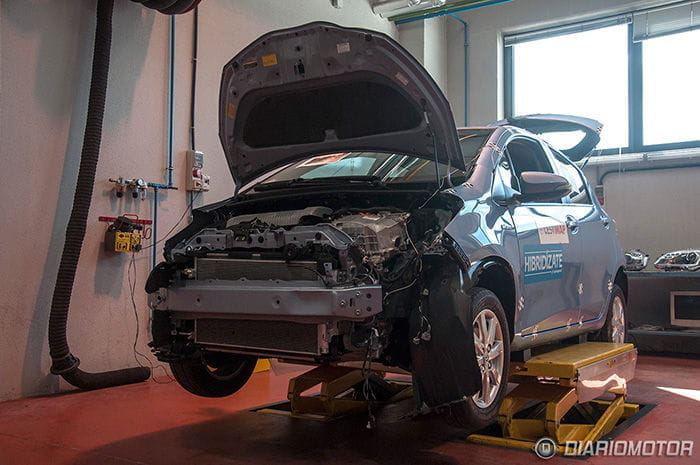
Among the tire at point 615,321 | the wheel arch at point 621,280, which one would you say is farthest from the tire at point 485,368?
the wheel arch at point 621,280

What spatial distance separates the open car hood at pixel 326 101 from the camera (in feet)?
10.1

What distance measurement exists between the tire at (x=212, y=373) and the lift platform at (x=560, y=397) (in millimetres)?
1276

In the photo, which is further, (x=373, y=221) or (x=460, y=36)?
(x=460, y=36)

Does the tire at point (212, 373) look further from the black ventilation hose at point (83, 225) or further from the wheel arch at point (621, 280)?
the wheel arch at point (621, 280)

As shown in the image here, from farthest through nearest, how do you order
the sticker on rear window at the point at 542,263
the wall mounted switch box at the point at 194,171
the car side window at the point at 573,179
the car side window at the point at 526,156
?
the wall mounted switch box at the point at 194,171
the car side window at the point at 573,179
the car side window at the point at 526,156
the sticker on rear window at the point at 542,263

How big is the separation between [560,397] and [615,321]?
1.72 metres

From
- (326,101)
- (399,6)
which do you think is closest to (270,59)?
(326,101)

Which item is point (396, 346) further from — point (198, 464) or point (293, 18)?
point (293, 18)

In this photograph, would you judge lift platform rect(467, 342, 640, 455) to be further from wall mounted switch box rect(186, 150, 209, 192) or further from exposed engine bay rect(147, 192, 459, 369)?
wall mounted switch box rect(186, 150, 209, 192)

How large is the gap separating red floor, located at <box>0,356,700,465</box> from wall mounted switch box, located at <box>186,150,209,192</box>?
183cm

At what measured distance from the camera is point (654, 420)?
409 cm

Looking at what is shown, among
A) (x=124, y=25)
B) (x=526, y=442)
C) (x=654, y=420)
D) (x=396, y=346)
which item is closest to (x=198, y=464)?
(x=396, y=346)

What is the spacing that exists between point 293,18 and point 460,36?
335 centimetres

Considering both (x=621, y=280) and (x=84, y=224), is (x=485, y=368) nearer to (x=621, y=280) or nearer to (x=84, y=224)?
(x=621, y=280)
